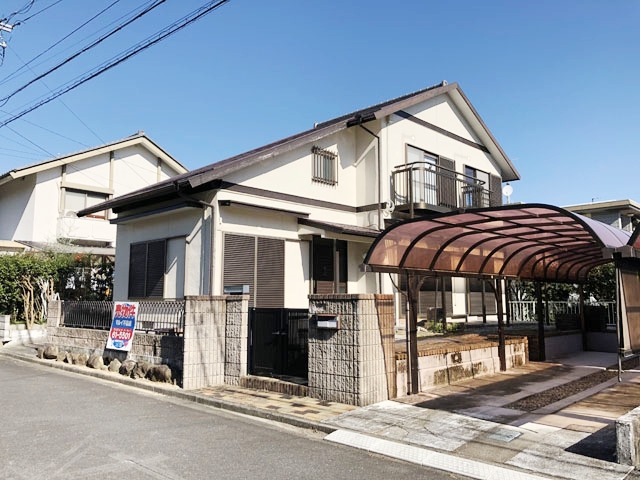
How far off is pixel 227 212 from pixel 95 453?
6987 mm

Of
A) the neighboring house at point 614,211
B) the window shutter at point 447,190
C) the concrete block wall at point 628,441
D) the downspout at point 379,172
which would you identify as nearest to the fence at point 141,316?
the downspout at point 379,172

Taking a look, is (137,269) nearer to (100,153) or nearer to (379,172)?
(379,172)

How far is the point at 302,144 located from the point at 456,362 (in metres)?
6.87

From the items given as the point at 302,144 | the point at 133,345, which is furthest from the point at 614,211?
the point at 133,345

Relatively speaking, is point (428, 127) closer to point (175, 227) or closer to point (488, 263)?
point (488, 263)

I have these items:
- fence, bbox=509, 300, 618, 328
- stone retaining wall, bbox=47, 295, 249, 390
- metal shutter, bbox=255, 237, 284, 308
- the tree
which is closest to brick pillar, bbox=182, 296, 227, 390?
stone retaining wall, bbox=47, 295, 249, 390

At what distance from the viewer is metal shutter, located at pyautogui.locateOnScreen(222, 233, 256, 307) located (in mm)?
11602

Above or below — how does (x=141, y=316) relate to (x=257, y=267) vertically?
below

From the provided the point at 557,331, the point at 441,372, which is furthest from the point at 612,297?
the point at 441,372

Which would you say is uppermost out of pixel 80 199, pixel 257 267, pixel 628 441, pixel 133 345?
pixel 80 199

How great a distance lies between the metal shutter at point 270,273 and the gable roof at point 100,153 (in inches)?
540

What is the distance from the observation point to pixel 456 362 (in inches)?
369

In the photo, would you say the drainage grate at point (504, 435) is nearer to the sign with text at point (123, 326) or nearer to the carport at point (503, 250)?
the carport at point (503, 250)

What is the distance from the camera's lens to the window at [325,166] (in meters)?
14.1
